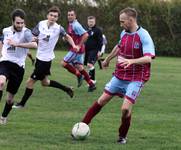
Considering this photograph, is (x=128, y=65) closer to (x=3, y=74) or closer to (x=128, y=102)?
(x=128, y=102)

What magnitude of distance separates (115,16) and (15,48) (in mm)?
40641

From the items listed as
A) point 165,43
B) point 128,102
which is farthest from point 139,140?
point 165,43

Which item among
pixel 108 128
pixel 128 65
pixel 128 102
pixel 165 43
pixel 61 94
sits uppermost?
pixel 128 65

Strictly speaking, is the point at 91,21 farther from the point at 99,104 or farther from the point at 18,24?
the point at 99,104

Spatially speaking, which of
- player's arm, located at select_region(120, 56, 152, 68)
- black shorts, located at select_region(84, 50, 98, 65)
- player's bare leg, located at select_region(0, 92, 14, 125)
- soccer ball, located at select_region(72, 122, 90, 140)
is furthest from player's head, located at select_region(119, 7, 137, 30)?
black shorts, located at select_region(84, 50, 98, 65)

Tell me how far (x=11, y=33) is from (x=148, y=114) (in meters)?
3.48

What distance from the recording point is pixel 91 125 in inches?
383

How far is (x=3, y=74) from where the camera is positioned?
363 inches

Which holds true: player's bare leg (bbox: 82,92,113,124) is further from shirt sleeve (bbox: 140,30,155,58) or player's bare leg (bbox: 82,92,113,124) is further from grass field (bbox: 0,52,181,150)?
shirt sleeve (bbox: 140,30,155,58)

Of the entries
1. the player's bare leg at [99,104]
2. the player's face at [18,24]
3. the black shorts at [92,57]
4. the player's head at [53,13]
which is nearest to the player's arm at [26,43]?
the player's face at [18,24]

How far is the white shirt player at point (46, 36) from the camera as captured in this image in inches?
475

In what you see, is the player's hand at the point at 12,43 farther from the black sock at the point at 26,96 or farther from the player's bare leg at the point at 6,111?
the black sock at the point at 26,96

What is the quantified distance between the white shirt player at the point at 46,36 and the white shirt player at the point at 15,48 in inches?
95.5

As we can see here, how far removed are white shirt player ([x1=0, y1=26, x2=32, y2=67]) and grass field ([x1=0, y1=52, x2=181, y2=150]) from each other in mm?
1061
